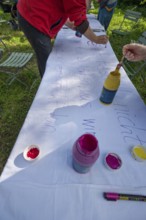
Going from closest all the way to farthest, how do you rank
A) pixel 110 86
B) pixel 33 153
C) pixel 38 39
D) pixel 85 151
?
pixel 85 151
pixel 33 153
pixel 110 86
pixel 38 39

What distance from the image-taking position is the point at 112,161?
1097mm

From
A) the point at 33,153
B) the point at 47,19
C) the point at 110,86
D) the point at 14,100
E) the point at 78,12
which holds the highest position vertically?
the point at 78,12

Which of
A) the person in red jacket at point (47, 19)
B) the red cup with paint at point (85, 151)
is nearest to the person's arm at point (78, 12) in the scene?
the person in red jacket at point (47, 19)

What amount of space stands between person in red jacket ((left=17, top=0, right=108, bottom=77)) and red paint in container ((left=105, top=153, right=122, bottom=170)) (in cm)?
116

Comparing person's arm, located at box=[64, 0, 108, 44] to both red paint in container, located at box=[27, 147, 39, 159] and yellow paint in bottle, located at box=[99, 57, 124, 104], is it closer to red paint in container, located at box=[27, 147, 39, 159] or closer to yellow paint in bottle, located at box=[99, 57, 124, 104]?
yellow paint in bottle, located at box=[99, 57, 124, 104]

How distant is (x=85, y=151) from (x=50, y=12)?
1.43 metres

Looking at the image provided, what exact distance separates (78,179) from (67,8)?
133 centimetres

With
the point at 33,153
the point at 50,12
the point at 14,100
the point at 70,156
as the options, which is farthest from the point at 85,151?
the point at 14,100

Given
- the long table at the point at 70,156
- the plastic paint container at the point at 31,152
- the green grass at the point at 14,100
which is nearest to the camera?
the long table at the point at 70,156

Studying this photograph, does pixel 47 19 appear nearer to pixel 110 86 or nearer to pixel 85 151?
pixel 110 86

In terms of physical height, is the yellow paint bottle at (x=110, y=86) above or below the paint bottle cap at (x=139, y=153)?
above

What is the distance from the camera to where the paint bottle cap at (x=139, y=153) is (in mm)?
1140

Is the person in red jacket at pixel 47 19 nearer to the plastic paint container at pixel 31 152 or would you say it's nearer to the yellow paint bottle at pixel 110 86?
the yellow paint bottle at pixel 110 86

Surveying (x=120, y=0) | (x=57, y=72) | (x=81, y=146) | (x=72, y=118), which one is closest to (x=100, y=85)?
(x=57, y=72)
